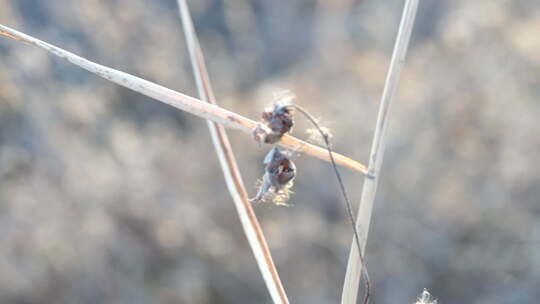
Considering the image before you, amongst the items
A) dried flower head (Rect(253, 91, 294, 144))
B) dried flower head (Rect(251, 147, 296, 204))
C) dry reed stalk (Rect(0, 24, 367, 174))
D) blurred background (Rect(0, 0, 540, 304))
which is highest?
blurred background (Rect(0, 0, 540, 304))

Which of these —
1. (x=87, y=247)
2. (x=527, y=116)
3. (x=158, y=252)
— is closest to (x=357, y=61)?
(x=527, y=116)

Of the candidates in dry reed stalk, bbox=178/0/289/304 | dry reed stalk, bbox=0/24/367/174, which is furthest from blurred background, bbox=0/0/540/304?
dry reed stalk, bbox=0/24/367/174

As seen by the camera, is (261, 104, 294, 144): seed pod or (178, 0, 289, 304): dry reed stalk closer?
(261, 104, 294, 144): seed pod

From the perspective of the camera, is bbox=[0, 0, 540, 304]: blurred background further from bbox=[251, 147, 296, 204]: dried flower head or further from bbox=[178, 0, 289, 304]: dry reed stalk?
bbox=[251, 147, 296, 204]: dried flower head

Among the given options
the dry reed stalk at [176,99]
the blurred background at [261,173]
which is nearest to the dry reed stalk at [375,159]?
the dry reed stalk at [176,99]

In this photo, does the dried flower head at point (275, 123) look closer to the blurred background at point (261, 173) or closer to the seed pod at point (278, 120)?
the seed pod at point (278, 120)

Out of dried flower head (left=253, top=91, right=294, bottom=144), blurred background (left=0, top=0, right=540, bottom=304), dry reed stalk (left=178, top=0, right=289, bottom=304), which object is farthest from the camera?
blurred background (left=0, top=0, right=540, bottom=304)

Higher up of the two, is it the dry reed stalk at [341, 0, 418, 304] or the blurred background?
the blurred background

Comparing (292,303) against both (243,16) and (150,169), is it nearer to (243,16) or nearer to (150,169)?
(150,169)
